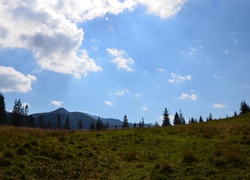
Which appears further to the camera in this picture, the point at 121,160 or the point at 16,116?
the point at 16,116

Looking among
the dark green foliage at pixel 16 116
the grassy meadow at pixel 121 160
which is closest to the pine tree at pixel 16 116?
the dark green foliage at pixel 16 116

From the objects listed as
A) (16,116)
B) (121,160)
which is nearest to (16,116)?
(16,116)

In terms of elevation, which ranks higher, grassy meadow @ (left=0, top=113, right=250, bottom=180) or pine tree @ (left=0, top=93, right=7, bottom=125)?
pine tree @ (left=0, top=93, right=7, bottom=125)

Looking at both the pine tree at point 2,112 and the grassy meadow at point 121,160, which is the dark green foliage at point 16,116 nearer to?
the pine tree at point 2,112

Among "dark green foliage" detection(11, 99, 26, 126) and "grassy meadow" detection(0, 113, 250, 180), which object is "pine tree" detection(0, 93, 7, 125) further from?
"grassy meadow" detection(0, 113, 250, 180)

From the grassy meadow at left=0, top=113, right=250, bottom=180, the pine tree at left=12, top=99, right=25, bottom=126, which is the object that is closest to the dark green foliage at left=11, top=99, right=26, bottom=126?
the pine tree at left=12, top=99, right=25, bottom=126

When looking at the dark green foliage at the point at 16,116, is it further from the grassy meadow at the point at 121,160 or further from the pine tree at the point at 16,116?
the grassy meadow at the point at 121,160

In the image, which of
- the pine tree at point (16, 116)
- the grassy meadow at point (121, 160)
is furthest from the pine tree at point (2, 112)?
the grassy meadow at point (121, 160)

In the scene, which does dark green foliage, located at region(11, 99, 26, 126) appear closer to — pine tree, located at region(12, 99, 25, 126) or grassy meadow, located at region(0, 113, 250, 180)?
pine tree, located at region(12, 99, 25, 126)

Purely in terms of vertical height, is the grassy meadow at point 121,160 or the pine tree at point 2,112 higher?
the pine tree at point 2,112

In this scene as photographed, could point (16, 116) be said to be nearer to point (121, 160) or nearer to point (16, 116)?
point (16, 116)

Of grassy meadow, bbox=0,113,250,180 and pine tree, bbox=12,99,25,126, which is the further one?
pine tree, bbox=12,99,25,126

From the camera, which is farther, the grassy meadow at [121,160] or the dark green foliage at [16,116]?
the dark green foliage at [16,116]

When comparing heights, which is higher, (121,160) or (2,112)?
(2,112)
